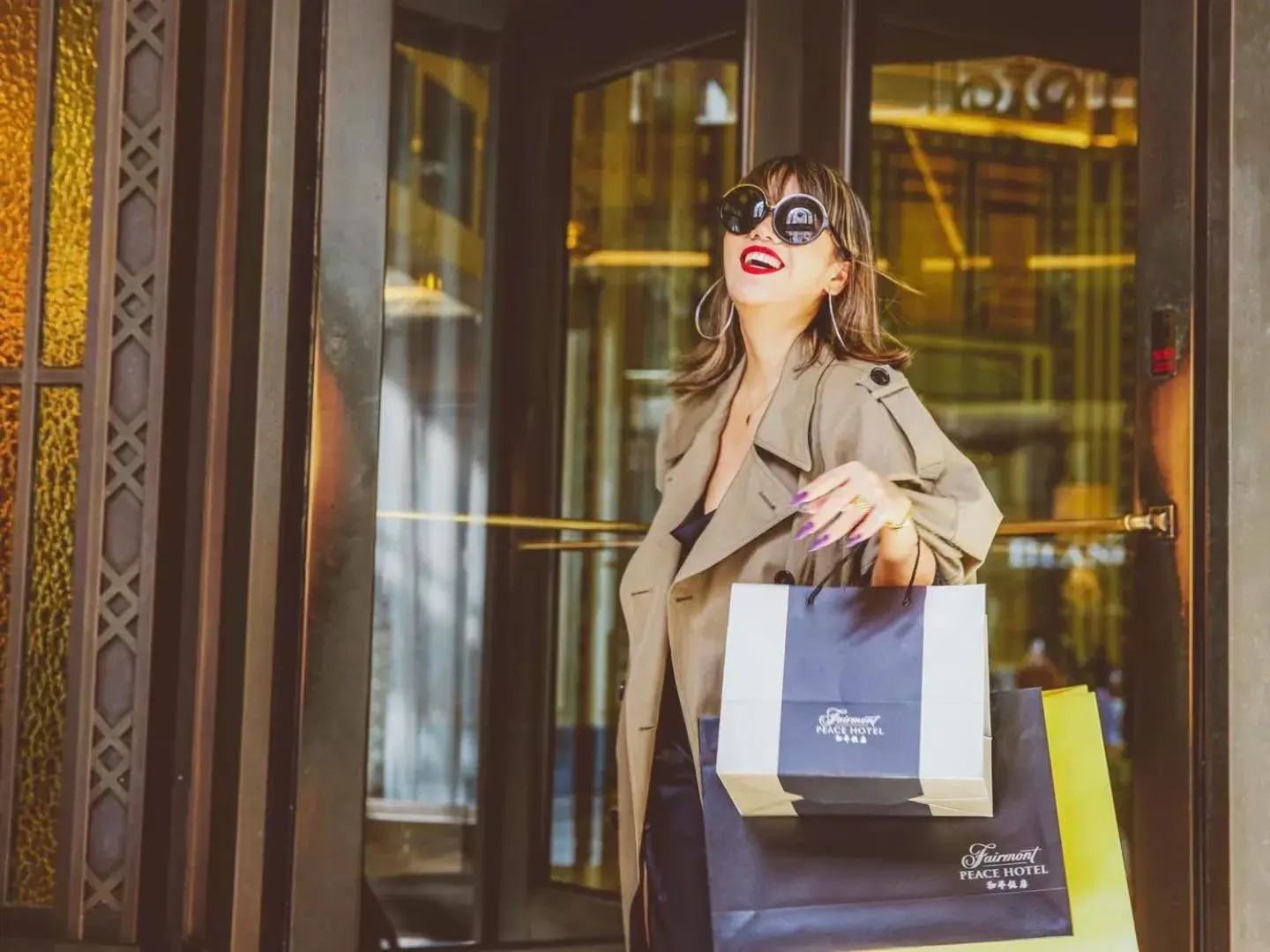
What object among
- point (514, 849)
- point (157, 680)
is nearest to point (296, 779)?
point (157, 680)

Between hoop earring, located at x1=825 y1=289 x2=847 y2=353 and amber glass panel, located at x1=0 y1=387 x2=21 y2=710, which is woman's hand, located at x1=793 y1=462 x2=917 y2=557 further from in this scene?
amber glass panel, located at x1=0 y1=387 x2=21 y2=710

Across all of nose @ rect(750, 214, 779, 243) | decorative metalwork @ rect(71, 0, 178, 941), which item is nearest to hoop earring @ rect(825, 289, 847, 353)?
nose @ rect(750, 214, 779, 243)

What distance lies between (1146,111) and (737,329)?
39.0 inches

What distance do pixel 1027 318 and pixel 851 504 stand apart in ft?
15.9

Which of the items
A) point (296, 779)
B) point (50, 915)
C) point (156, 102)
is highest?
point (156, 102)

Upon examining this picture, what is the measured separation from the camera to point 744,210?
1.92 meters

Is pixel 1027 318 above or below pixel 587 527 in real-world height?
above

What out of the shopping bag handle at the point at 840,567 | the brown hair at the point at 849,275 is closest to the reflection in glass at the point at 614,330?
the brown hair at the point at 849,275

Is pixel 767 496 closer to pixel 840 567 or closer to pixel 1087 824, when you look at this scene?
pixel 840 567

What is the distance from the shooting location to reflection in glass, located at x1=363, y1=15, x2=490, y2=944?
115 inches

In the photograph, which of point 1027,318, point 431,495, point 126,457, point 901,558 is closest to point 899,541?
point 901,558

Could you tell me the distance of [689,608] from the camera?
1.85m

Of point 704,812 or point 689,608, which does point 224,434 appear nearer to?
point 689,608

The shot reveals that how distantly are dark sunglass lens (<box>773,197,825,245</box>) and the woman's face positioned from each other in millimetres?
16
